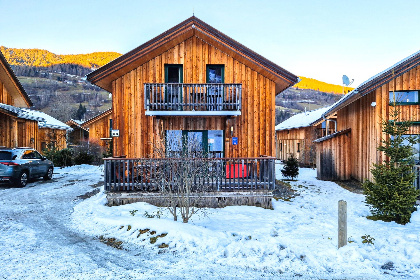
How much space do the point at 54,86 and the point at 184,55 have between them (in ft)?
438

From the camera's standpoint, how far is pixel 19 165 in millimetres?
13812

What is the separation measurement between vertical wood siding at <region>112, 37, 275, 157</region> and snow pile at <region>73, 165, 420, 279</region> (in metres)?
3.35

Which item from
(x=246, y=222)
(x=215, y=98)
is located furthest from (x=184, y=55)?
(x=246, y=222)

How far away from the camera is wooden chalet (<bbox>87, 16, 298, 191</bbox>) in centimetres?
1162

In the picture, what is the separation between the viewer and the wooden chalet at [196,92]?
11625 millimetres

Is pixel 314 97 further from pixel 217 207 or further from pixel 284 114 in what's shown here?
pixel 217 207

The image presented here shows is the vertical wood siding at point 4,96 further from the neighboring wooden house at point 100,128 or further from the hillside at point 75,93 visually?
the hillside at point 75,93

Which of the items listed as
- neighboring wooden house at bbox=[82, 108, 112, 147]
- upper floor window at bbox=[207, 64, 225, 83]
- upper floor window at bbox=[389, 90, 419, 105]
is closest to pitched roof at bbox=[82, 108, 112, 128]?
neighboring wooden house at bbox=[82, 108, 112, 147]

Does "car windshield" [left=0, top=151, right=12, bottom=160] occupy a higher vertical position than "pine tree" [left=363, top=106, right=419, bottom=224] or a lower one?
higher

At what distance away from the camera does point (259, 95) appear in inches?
478

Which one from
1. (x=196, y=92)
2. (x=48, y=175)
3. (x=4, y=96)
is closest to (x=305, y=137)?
(x=196, y=92)

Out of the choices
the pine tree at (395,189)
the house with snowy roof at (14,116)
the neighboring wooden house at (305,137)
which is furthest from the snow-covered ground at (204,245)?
the neighboring wooden house at (305,137)

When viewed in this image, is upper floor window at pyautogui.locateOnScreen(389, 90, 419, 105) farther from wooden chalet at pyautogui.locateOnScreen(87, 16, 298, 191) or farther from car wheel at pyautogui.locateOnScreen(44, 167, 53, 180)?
car wheel at pyautogui.locateOnScreen(44, 167, 53, 180)

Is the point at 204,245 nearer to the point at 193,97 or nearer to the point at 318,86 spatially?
the point at 193,97
